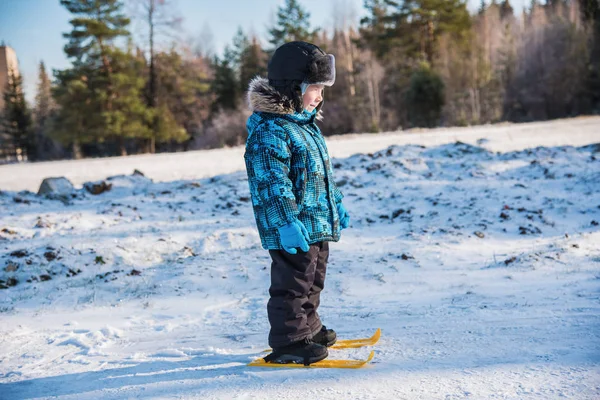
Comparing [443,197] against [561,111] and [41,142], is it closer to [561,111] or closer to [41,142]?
[561,111]

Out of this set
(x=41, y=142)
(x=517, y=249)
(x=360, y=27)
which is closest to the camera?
(x=517, y=249)

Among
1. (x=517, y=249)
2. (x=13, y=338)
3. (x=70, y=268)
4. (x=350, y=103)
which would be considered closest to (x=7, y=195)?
(x=70, y=268)

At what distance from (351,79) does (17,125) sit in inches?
1333

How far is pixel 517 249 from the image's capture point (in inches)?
197

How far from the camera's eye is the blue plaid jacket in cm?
248

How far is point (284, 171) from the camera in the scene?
2523 millimetres

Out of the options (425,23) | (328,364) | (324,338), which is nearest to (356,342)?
(324,338)

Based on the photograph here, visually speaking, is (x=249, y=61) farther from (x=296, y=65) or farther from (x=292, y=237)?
(x=292, y=237)

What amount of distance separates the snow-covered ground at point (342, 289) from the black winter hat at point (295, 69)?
1565 millimetres

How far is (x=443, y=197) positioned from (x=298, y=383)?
5.39m

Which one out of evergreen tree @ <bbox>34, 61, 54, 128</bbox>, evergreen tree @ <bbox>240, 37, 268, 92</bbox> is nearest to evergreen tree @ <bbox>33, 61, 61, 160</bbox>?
evergreen tree @ <bbox>34, 61, 54, 128</bbox>

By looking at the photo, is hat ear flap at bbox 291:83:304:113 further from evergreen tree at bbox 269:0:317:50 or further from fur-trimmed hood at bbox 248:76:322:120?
evergreen tree at bbox 269:0:317:50

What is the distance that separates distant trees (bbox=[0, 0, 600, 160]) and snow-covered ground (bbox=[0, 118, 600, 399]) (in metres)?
15.8

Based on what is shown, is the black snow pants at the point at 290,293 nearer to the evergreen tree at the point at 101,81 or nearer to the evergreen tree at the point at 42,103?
the evergreen tree at the point at 101,81
